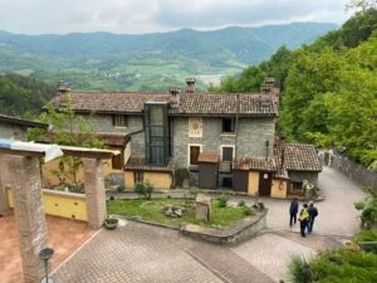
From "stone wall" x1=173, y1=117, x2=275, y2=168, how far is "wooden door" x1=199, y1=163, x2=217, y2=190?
1365 mm

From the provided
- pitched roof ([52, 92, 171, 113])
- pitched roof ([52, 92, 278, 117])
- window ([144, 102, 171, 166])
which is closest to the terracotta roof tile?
window ([144, 102, 171, 166])

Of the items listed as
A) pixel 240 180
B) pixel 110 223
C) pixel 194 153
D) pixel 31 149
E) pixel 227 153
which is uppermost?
pixel 31 149

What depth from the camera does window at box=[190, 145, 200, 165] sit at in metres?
27.0

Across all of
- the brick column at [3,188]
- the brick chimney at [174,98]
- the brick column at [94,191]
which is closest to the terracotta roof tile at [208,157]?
the brick chimney at [174,98]

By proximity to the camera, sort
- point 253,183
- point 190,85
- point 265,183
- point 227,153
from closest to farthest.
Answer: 1. point 265,183
2. point 253,183
3. point 227,153
4. point 190,85

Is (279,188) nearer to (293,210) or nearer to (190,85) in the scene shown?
(293,210)

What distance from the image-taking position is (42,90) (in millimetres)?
103688

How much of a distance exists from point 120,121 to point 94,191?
1440 centimetres

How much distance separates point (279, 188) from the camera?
25578mm

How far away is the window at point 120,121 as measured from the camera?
2722 centimetres

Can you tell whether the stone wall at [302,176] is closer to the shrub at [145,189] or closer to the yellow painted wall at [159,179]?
the yellow painted wall at [159,179]

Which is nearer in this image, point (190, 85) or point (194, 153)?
point (194, 153)

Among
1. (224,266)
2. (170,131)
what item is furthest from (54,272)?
(170,131)

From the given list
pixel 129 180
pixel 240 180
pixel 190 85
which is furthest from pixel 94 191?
pixel 190 85
